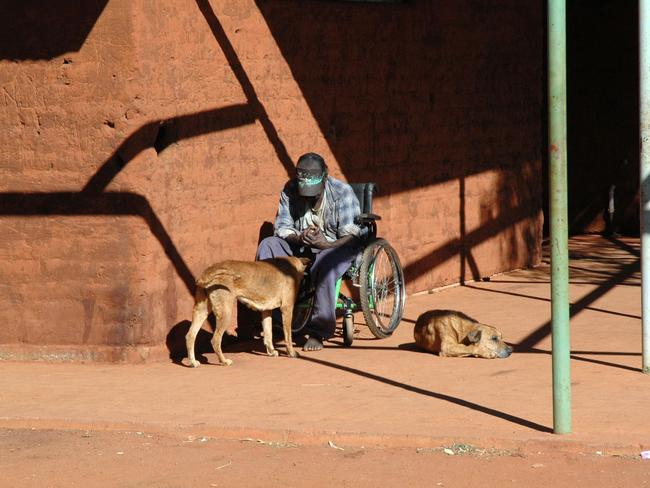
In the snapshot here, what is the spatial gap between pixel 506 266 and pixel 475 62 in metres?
2.43

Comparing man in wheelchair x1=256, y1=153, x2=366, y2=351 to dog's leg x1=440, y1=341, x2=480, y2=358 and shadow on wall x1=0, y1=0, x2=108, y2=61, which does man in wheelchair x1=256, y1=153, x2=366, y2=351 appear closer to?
dog's leg x1=440, y1=341, x2=480, y2=358

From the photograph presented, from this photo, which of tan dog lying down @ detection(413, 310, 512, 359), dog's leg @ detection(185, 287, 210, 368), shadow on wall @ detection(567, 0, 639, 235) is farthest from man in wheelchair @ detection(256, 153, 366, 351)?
shadow on wall @ detection(567, 0, 639, 235)

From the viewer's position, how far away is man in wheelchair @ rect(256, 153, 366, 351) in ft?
31.8

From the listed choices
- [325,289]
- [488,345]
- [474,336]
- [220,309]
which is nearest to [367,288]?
[325,289]

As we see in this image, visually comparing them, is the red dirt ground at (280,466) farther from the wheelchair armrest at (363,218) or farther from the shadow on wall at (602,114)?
the shadow on wall at (602,114)

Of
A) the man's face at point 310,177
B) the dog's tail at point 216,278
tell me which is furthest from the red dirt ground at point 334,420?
the man's face at point 310,177

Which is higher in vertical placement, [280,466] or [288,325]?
[288,325]

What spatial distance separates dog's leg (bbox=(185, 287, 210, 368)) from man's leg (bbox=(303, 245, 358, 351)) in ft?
3.31

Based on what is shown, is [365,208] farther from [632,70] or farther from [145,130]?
[632,70]

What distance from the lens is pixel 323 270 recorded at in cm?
968

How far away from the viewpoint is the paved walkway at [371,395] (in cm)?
696

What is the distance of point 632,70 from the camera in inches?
686

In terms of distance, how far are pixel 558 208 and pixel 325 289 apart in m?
3.26

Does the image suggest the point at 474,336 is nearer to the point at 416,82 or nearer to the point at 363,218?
the point at 363,218
